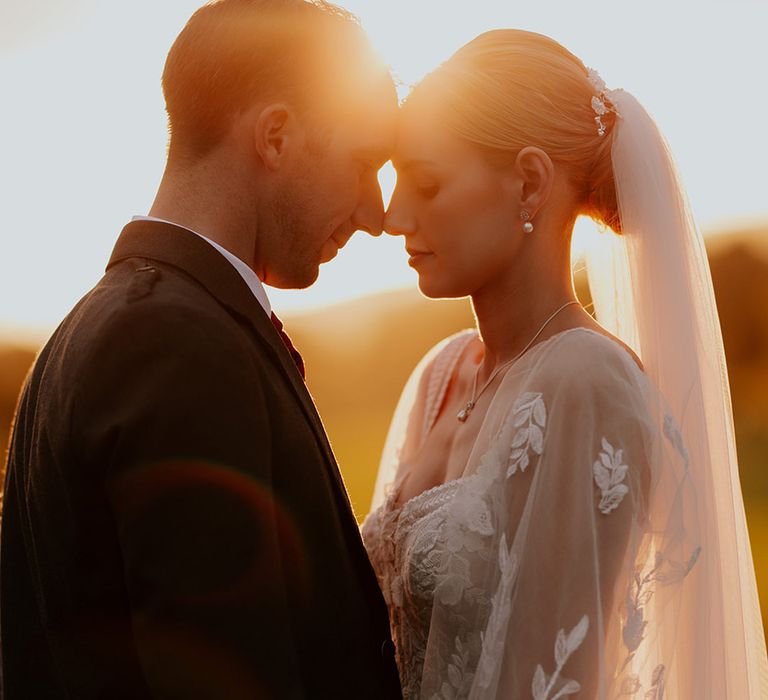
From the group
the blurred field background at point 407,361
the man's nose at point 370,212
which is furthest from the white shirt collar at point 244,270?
the blurred field background at point 407,361

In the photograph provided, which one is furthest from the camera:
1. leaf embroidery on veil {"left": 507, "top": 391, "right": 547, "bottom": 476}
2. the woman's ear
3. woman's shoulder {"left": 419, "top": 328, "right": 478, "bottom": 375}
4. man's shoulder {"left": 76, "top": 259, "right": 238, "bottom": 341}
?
woman's shoulder {"left": 419, "top": 328, "right": 478, "bottom": 375}

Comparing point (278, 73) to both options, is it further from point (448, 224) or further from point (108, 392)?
point (108, 392)

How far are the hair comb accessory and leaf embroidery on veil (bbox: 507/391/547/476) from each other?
1.10 m

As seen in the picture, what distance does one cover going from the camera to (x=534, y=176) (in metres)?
3.55

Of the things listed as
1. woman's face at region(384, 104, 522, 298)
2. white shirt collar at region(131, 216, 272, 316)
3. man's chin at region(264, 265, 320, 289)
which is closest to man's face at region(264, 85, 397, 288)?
man's chin at region(264, 265, 320, 289)

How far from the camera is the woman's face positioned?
3566 millimetres

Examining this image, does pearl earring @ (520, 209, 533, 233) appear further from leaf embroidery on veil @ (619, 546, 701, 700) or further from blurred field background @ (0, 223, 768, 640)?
blurred field background @ (0, 223, 768, 640)

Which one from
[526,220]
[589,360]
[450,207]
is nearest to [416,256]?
[450,207]

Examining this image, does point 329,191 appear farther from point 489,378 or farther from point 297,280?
point 489,378

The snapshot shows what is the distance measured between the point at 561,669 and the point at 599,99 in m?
2.06

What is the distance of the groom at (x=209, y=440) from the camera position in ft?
7.24

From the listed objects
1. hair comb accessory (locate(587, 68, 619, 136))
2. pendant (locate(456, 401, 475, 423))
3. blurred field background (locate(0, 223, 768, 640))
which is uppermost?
hair comb accessory (locate(587, 68, 619, 136))

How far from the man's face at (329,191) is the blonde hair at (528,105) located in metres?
0.29

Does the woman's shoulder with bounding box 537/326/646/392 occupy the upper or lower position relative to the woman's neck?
lower
